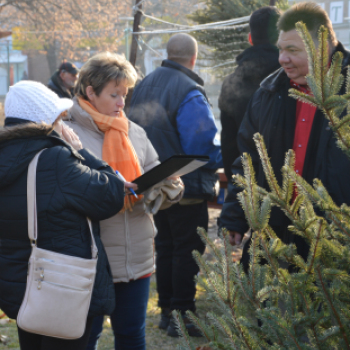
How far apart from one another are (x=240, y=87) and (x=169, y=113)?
634mm

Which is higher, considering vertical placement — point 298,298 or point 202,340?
point 298,298

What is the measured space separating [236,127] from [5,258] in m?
2.51

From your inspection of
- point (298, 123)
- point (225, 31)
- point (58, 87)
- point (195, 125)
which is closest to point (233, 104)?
point (195, 125)

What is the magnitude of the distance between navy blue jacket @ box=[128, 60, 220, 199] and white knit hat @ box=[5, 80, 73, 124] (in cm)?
175

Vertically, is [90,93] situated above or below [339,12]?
below

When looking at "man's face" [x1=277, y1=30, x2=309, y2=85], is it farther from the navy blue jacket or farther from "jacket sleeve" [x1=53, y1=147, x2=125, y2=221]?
the navy blue jacket

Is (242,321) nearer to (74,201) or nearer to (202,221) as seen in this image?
(74,201)

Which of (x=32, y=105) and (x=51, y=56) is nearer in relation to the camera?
(x=32, y=105)

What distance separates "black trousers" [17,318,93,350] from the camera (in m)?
2.05

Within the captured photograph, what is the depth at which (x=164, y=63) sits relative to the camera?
13.0 feet

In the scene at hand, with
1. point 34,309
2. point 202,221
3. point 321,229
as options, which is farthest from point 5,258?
point 202,221

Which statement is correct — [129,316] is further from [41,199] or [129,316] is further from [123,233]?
[41,199]

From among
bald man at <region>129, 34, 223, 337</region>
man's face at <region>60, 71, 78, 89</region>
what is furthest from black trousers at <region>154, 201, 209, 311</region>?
man's face at <region>60, 71, 78, 89</region>

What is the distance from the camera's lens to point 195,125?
365 cm
